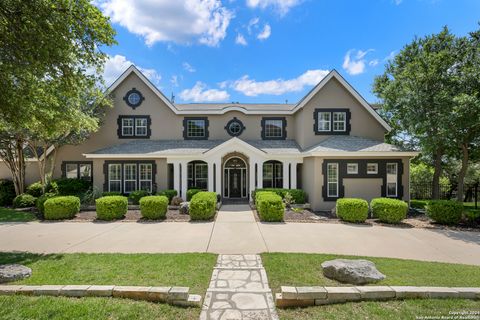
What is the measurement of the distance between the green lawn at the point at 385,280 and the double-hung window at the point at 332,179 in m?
7.89

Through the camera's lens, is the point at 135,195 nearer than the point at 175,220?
No

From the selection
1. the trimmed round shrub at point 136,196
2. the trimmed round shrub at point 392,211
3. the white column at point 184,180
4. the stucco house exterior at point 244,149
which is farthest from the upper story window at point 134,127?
the trimmed round shrub at point 392,211

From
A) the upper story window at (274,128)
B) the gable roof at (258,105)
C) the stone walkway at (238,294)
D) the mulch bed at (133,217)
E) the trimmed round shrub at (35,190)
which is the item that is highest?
the gable roof at (258,105)

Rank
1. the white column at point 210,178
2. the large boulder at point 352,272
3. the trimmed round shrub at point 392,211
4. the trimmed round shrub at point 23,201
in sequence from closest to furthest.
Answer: the large boulder at point 352,272 → the trimmed round shrub at point 392,211 → the trimmed round shrub at point 23,201 → the white column at point 210,178

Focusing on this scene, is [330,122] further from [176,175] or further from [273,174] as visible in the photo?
[176,175]

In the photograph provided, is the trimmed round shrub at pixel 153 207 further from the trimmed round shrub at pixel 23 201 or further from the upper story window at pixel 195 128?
the trimmed round shrub at pixel 23 201

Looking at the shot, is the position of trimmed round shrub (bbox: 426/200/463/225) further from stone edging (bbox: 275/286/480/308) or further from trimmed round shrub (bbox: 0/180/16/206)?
trimmed round shrub (bbox: 0/180/16/206)

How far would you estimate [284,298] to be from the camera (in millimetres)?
4336

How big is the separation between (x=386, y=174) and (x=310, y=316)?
12.7 meters

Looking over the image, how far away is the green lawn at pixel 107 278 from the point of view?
13.0 ft

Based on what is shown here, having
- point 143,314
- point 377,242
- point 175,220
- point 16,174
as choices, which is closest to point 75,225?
point 175,220

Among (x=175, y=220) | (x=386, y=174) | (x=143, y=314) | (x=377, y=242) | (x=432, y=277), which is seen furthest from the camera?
(x=386, y=174)

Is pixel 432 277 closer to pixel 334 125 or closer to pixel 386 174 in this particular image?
pixel 386 174

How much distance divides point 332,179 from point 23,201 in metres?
18.5
